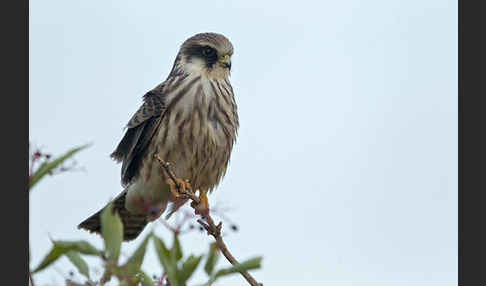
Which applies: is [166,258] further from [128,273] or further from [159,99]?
[159,99]

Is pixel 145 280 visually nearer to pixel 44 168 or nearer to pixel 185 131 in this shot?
pixel 44 168

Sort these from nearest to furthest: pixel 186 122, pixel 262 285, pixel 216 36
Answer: pixel 262 285 < pixel 186 122 < pixel 216 36

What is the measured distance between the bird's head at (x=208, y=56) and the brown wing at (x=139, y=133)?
0.32 metres

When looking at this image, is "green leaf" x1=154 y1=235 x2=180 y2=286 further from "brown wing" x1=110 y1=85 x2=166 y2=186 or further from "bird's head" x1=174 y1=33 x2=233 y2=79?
"bird's head" x1=174 y1=33 x2=233 y2=79

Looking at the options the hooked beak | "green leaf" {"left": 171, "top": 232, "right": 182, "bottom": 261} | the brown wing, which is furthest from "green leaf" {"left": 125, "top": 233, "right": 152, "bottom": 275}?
the hooked beak

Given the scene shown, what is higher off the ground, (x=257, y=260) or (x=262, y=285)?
(x=257, y=260)

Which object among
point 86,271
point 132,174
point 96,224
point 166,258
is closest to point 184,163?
point 132,174

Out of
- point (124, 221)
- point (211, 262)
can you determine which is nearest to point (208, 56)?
point (124, 221)

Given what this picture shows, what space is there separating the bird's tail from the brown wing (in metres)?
0.26

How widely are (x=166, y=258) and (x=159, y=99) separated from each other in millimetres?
3688

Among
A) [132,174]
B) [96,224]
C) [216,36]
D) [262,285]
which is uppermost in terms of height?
[216,36]

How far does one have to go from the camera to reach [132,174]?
521 cm

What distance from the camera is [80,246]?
135 cm

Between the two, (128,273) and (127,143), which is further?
(127,143)
